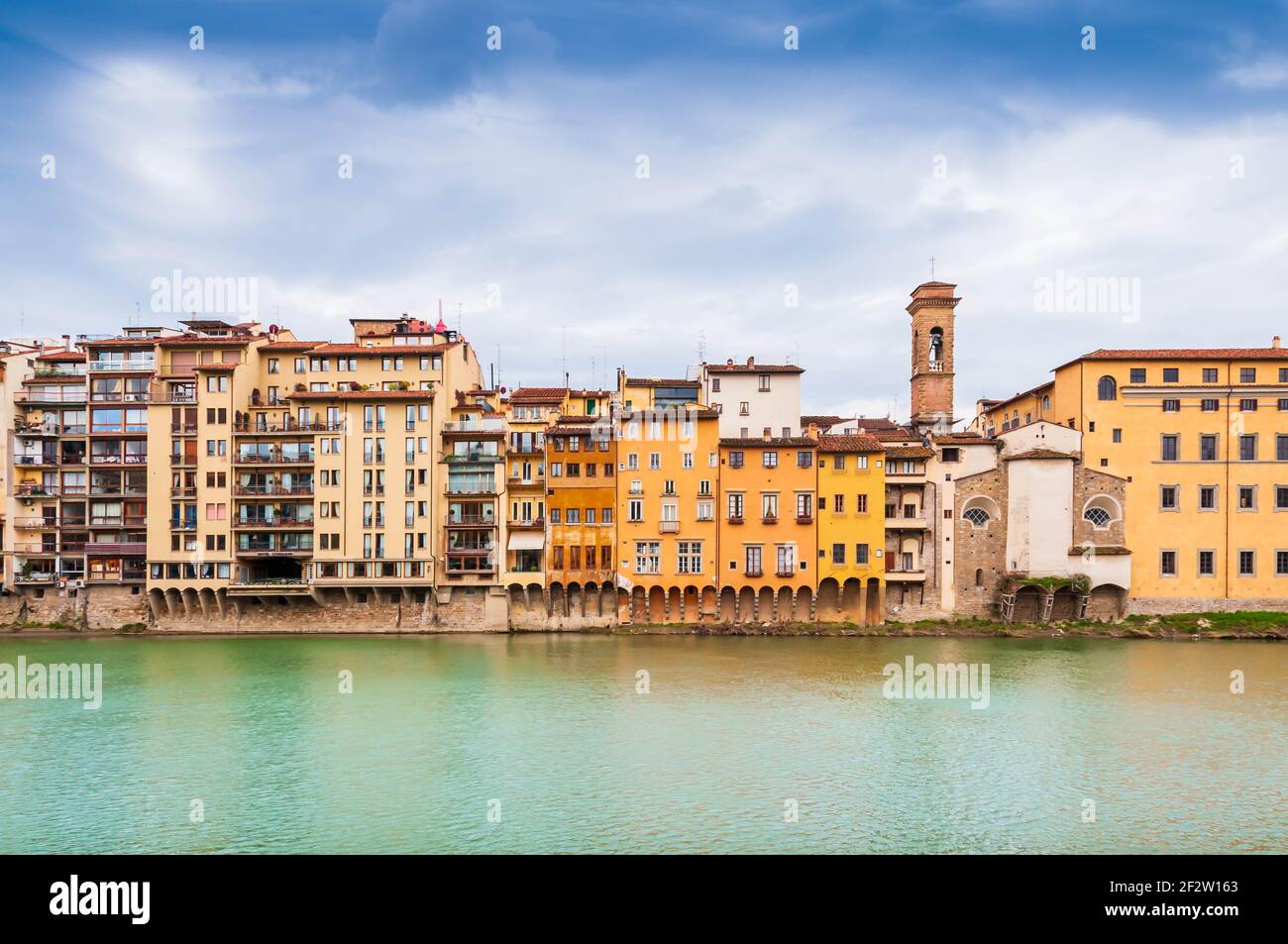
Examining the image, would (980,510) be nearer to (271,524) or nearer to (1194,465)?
(1194,465)

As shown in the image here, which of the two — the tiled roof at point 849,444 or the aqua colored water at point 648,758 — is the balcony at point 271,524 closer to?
the aqua colored water at point 648,758

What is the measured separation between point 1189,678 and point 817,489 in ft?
67.9

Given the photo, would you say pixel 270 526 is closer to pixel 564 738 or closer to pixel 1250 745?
pixel 564 738

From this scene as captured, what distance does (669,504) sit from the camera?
51.8m

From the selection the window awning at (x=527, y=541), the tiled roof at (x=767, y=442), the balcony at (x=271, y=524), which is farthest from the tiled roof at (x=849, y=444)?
the balcony at (x=271, y=524)

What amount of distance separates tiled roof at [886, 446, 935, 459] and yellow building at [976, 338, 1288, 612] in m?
9.41

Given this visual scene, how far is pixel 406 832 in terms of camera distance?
20.5 m

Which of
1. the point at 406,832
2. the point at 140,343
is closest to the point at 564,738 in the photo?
the point at 406,832

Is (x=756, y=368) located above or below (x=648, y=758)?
above

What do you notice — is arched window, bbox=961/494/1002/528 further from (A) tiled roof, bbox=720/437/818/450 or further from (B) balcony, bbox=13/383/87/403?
(B) balcony, bbox=13/383/87/403

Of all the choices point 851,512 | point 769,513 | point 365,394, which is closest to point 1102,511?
point 851,512

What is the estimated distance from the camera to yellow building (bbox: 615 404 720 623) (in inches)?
2032

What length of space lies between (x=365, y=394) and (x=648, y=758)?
33.5 meters

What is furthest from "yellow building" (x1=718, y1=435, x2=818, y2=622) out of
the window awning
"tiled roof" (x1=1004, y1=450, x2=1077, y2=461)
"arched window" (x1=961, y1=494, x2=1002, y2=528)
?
"tiled roof" (x1=1004, y1=450, x2=1077, y2=461)
